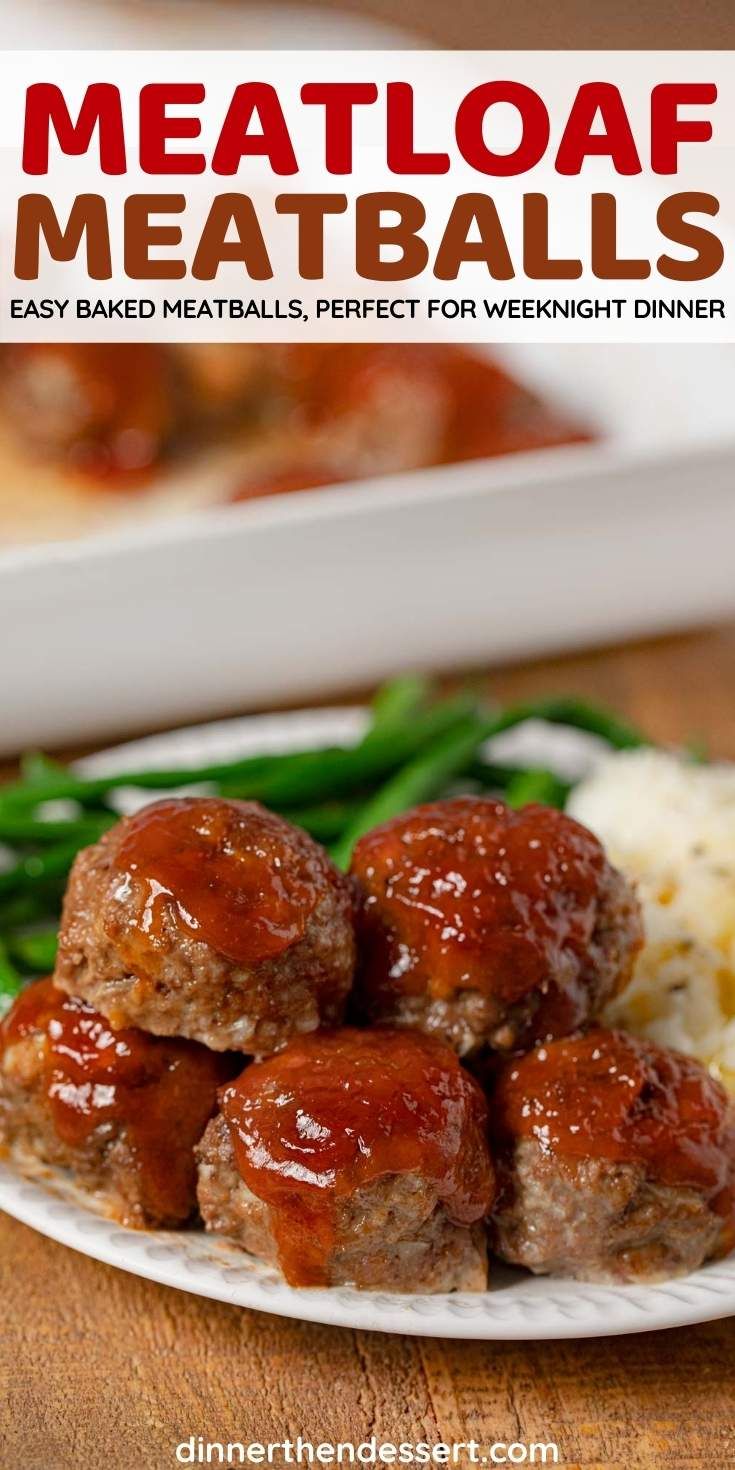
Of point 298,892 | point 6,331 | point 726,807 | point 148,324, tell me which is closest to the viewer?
point 298,892

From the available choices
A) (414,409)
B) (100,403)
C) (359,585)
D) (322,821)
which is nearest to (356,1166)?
(322,821)

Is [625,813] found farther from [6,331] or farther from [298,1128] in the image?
[6,331]

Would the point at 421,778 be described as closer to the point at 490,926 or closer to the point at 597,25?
the point at 490,926

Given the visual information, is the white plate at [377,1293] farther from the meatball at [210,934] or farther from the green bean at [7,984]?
the green bean at [7,984]

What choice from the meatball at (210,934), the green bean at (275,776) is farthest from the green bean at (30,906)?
the meatball at (210,934)

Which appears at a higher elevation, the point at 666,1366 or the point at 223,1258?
the point at 223,1258

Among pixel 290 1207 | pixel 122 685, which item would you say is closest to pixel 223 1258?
pixel 290 1207
